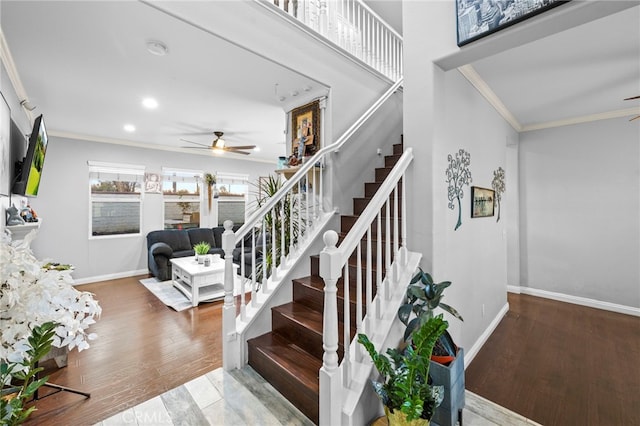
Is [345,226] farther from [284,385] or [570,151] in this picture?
[570,151]

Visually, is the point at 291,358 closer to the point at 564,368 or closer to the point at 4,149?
the point at 564,368

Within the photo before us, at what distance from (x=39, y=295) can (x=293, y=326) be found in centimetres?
156

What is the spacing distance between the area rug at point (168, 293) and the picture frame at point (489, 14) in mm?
4044

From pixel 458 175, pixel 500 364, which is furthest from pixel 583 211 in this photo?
Result: pixel 458 175

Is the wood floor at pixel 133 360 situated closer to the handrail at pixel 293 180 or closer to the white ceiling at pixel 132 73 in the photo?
the handrail at pixel 293 180

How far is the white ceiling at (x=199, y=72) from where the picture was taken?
203 centimetres

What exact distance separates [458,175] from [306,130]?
69.6 inches

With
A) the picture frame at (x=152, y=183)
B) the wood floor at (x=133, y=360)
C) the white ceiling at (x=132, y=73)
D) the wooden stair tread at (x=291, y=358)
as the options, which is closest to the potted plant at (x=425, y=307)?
the wooden stair tread at (x=291, y=358)

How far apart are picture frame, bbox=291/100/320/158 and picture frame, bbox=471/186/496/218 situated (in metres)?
1.68

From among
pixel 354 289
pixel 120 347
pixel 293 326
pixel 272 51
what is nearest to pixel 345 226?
pixel 354 289

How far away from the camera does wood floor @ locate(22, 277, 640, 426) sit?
6.57 ft

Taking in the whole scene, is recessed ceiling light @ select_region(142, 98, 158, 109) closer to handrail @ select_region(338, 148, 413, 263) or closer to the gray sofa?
the gray sofa

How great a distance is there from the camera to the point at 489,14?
5.51 feet

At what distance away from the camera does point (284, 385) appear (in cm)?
188
